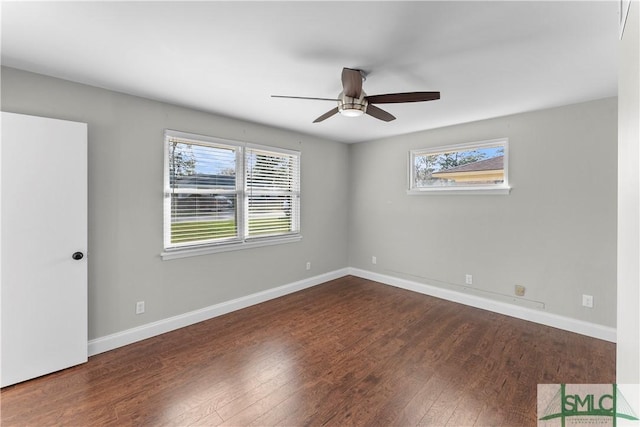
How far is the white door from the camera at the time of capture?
2084 mm

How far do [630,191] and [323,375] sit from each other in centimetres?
216

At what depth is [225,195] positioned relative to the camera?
3.49 m

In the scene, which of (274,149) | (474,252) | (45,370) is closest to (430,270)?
(474,252)

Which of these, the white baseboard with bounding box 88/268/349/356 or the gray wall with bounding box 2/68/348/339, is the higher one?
the gray wall with bounding box 2/68/348/339

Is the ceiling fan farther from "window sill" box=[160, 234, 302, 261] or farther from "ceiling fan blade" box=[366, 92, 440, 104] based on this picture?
"window sill" box=[160, 234, 302, 261]

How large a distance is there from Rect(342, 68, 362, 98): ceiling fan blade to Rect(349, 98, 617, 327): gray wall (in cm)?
237

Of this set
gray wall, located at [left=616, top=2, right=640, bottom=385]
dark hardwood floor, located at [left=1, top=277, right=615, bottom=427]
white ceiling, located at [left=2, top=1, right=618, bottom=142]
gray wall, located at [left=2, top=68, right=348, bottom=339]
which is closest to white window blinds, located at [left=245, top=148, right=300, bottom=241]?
gray wall, located at [left=2, top=68, right=348, bottom=339]

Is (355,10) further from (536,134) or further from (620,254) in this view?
(536,134)

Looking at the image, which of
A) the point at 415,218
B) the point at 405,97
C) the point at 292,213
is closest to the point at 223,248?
the point at 292,213

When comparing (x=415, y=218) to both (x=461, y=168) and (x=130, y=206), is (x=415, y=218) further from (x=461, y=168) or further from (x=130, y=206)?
(x=130, y=206)

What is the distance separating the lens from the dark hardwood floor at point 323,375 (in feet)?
6.01

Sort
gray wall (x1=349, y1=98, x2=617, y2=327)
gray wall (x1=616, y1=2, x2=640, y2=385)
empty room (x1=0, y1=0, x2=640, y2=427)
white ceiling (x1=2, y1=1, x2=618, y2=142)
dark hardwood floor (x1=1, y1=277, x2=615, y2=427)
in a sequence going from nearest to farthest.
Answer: gray wall (x1=616, y1=2, x2=640, y2=385), white ceiling (x1=2, y1=1, x2=618, y2=142), empty room (x1=0, y1=0, x2=640, y2=427), dark hardwood floor (x1=1, y1=277, x2=615, y2=427), gray wall (x1=349, y1=98, x2=617, y2=327)

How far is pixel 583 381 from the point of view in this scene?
2174 mm

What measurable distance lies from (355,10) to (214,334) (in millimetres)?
3063
